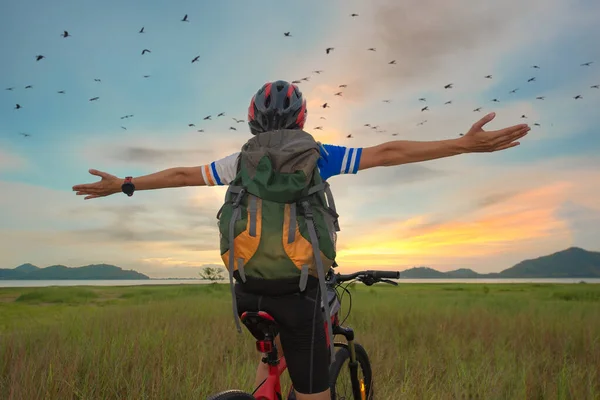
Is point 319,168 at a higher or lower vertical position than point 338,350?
higher

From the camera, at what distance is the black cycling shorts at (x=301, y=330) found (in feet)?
8.94

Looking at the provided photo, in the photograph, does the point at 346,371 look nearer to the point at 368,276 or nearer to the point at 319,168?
the point at 368,276

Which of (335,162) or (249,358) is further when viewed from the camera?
(249,358)

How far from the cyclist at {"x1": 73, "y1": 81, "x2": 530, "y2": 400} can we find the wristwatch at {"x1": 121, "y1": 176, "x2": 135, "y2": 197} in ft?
0.04

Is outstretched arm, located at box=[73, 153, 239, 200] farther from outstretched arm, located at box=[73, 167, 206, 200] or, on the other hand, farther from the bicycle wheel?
the bicycle wheel

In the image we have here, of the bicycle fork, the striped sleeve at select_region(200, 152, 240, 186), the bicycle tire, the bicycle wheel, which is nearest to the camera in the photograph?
the bicycle tire

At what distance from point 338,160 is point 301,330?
4.32 ft

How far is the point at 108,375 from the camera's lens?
5699mm

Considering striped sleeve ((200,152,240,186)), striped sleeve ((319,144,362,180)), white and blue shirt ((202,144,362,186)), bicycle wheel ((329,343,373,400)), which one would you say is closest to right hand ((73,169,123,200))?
striped sleeve ((200,152,240,186))

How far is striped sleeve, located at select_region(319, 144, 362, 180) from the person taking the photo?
3264mm

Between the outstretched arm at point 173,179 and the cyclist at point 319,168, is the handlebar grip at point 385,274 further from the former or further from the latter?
the outstretched arm at point 173,179

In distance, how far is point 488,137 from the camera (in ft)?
11.7

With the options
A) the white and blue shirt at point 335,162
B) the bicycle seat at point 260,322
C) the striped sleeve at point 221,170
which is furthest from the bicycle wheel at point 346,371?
the striped sleeve at point 221,170

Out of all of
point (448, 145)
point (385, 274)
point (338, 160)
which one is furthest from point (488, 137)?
point (385, 274)
